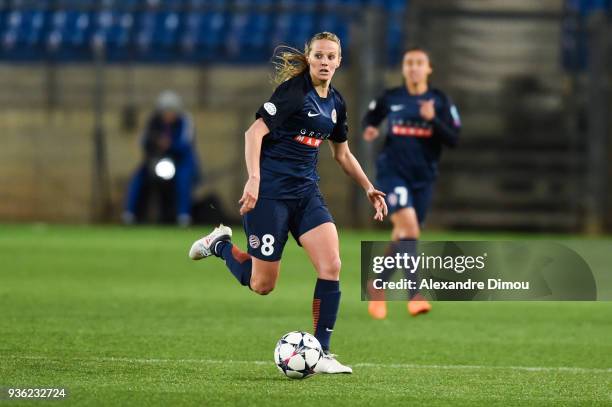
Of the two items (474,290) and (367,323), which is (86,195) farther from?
(474,290)

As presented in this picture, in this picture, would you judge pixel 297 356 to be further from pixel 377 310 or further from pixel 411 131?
pixel 411 131

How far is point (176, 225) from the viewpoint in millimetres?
20812

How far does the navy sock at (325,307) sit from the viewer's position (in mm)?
7629

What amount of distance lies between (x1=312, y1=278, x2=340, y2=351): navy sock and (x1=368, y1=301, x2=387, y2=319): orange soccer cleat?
323 centimetres

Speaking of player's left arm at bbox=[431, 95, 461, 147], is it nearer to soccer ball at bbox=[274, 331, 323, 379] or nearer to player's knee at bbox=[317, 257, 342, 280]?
player's knee at bbox=[317, 257, 342, 280]

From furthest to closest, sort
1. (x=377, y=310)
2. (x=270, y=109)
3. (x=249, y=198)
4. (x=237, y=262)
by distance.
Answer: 1. (x=377, y=310)
2. (x=237, y=262)
3. (x=270, y=109)
4. (x=249, y=198)

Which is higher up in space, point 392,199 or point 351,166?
point 351,166

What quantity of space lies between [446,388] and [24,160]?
1538 centimetres

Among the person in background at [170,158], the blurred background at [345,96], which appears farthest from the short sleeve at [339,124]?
the person in background at [170,158]

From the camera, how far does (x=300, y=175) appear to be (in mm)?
7750

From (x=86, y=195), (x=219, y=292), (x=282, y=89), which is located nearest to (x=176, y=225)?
(x=86, y=195)

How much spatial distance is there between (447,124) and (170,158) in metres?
9.94

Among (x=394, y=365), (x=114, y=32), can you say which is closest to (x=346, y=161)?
(x=394, y=365)

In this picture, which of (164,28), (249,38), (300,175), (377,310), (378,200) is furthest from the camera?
(164,28)
